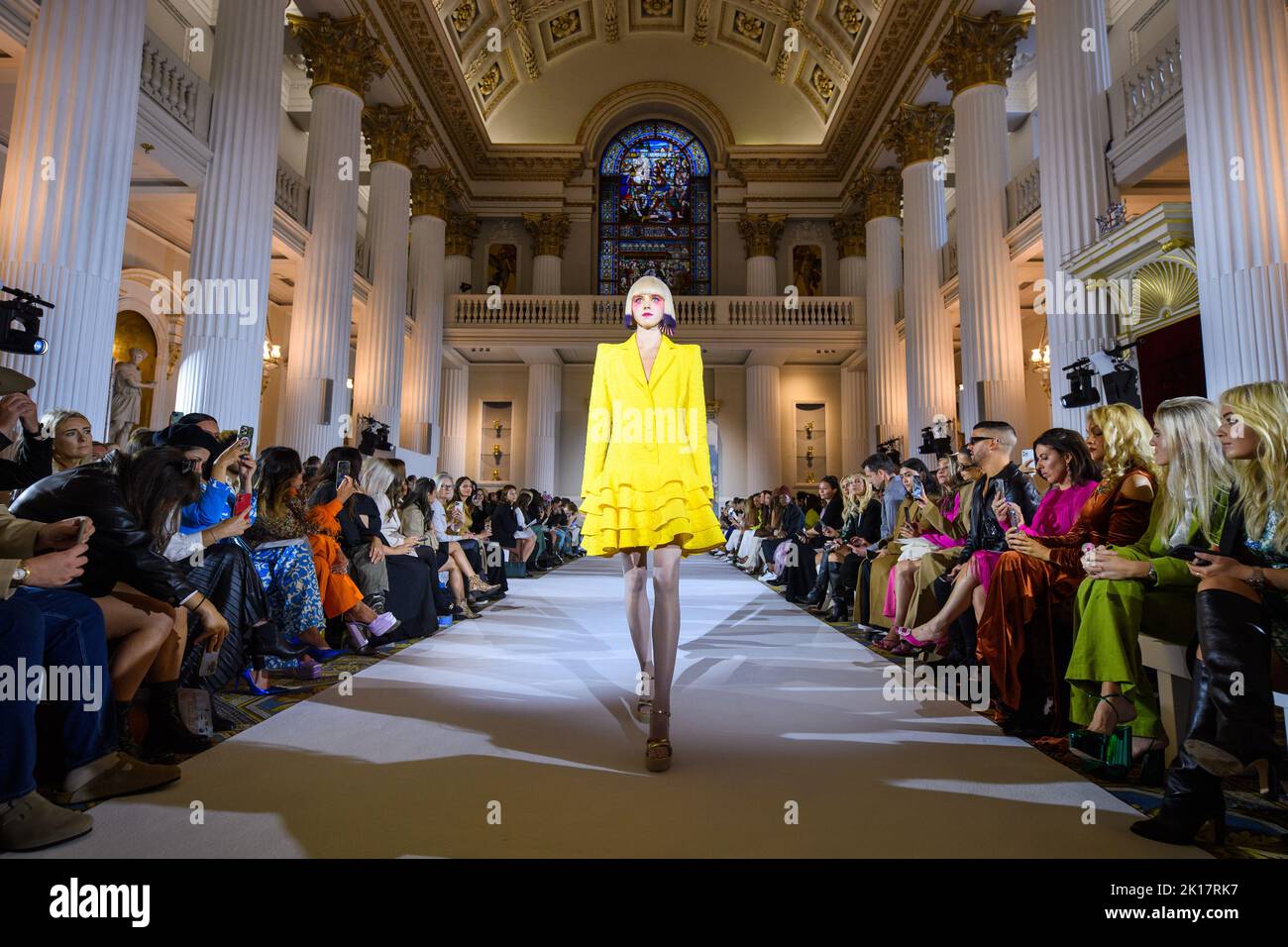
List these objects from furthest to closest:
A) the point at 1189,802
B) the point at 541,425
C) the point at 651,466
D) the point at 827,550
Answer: the point at 541,425 → the point at 827,550 → the point at 651,466 → the point at 1189,802

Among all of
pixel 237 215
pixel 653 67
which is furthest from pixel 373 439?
pixel 653 67

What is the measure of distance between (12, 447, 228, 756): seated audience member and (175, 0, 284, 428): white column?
5394 mm

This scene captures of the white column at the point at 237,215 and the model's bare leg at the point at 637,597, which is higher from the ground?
the white column at the point at 237,215

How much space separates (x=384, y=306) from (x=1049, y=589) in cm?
1263

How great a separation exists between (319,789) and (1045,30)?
394 inches

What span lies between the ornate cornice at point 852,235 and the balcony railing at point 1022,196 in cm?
728

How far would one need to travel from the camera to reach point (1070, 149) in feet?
24.4

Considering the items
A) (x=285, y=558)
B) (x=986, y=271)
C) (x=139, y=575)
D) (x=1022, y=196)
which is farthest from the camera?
(x=1022, y=196)

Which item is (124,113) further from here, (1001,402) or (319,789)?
(1001,402)

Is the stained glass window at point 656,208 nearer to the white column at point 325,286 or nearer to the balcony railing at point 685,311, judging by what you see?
the balcony railing at point 685,311

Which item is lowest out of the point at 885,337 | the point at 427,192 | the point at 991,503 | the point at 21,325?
the point at 991,503

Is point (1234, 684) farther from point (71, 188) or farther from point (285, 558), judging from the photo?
point (71, 188)

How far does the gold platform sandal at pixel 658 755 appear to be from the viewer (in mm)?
2064

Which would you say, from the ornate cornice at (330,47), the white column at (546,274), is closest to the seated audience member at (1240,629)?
the ornate cornice at (330,47)
